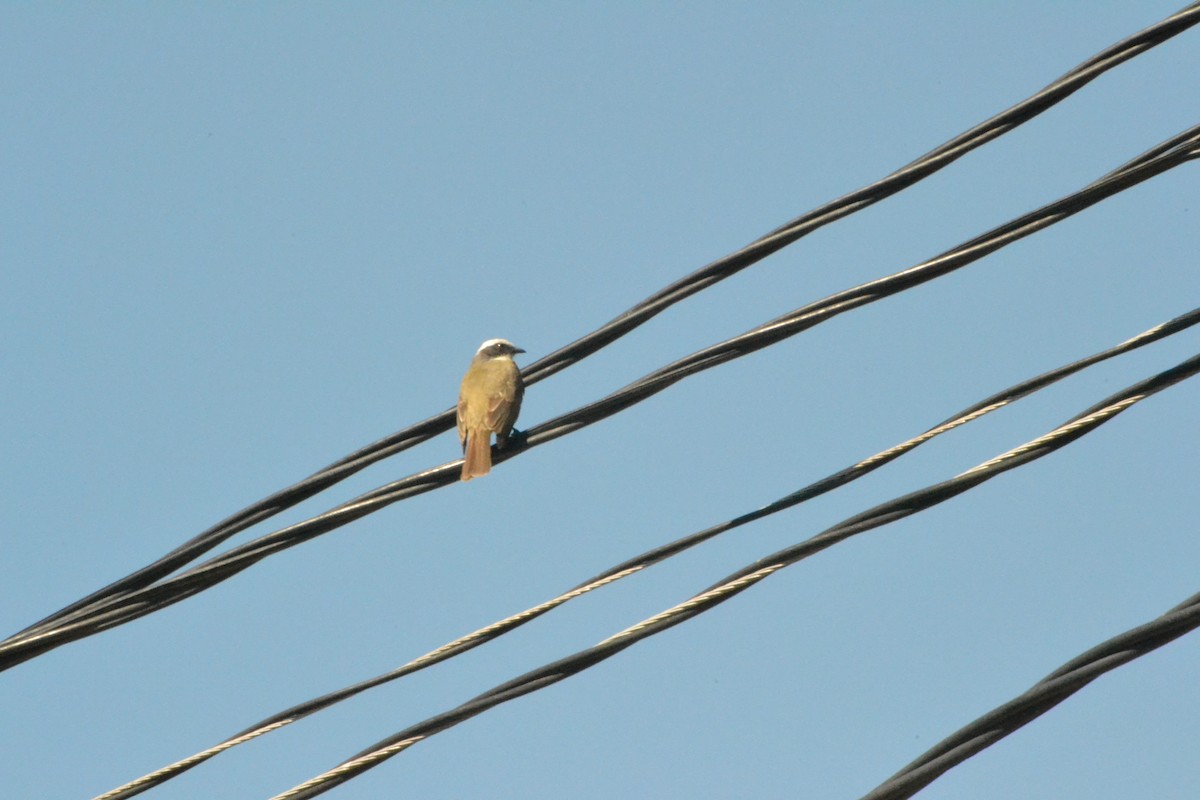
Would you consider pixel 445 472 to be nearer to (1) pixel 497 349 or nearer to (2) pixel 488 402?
(2) pixel 488 402

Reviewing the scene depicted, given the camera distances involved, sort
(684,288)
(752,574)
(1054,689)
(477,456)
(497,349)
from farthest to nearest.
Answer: (497,349), (477,456), (684,288), (752,574), (1054,689)

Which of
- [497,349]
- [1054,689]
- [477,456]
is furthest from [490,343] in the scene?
[1054,689]

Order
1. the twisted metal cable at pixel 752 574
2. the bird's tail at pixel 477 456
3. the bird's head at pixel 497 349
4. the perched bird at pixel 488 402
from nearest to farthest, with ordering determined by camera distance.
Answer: the twisted metal cable at pixel 752 574 < the bird's tail at pixel 477 456 < the perched bird at pixel 488 402 < the bird's head at pixel 497 349

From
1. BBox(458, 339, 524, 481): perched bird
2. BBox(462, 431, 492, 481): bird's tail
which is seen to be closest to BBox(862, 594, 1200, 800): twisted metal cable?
BBox(462, 431, 492, 481): bird's tail

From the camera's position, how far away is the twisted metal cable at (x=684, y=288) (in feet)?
18.7

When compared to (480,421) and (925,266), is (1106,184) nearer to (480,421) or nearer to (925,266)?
(925,266)

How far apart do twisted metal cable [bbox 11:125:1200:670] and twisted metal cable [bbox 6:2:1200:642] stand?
0.05 m

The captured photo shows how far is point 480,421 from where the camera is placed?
871cm

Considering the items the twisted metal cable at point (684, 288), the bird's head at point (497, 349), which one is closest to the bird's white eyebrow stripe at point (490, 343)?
the bird's head at point (497, 349)

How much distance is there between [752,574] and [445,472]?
1351 millimetres

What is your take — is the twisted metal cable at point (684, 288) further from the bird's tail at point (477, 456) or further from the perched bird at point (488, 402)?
the perched bird at point (488, 402)

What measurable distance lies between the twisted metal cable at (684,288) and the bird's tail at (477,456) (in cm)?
30

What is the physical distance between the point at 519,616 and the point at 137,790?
4.99 ft

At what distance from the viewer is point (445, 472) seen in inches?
248
